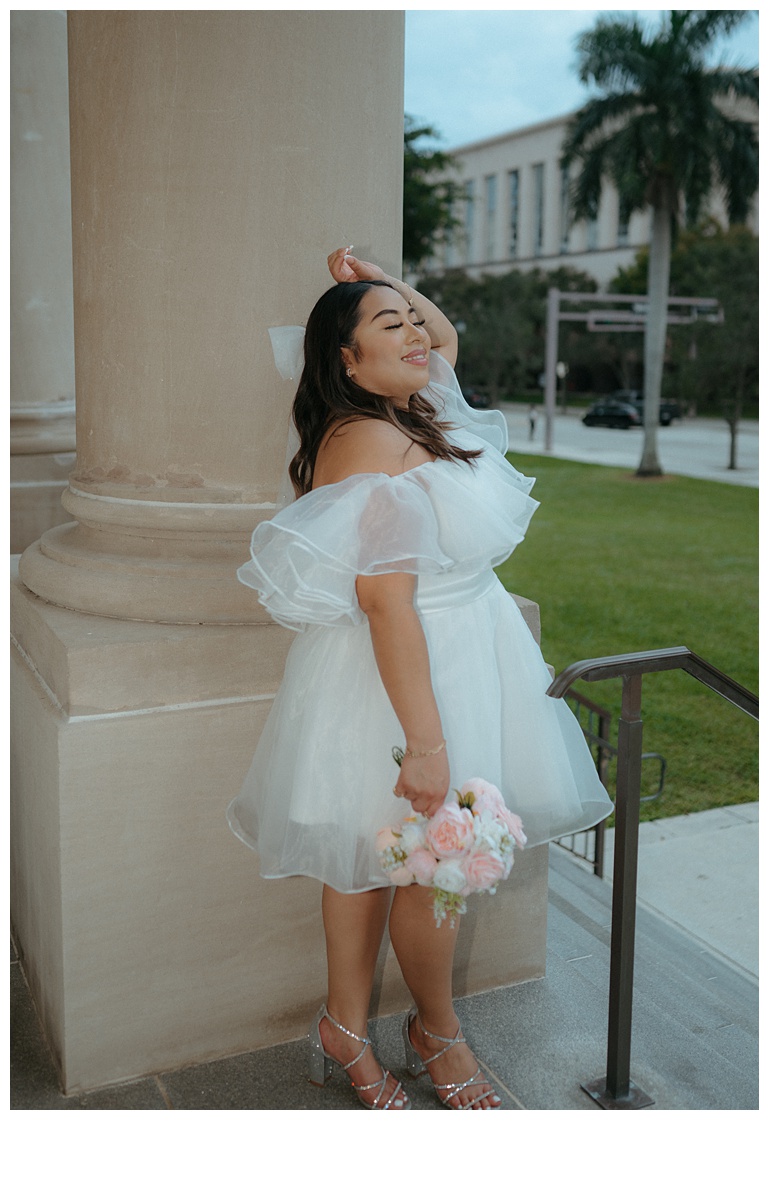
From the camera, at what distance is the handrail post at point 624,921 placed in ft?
8.60

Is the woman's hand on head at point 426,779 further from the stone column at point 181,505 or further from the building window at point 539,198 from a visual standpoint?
the building window at point 539,198

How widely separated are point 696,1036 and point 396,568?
1.79 meters

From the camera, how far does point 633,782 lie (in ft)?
8.59

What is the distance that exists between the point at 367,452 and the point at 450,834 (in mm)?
Result: 800

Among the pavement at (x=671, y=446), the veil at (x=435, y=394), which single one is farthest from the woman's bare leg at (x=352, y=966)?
the pavement at (x=671, y=446)

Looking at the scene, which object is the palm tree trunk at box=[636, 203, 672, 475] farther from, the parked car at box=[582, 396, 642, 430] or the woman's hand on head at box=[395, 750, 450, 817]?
the woman's hand on head at box=[395, 750, 450, 817]

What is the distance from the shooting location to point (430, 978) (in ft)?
8.66

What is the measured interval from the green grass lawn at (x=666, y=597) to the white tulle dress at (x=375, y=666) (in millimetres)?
3943

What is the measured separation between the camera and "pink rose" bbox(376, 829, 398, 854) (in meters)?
2.32

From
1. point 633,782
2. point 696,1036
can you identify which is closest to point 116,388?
→ point 633,782

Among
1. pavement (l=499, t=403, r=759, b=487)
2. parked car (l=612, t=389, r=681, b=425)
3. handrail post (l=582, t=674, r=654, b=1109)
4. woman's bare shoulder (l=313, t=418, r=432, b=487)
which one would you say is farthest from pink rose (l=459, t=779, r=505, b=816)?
parked car (l=612, t=389, r=681, b=425)

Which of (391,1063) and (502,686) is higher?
(502,686)

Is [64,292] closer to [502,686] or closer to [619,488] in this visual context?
[502,686]

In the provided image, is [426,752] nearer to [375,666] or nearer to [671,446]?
[375,666]
